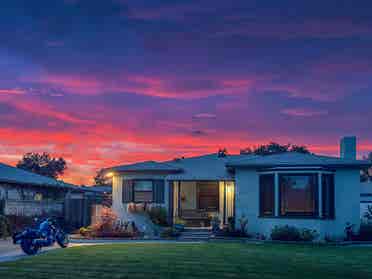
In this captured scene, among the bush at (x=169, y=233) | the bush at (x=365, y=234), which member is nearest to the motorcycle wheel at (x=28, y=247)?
the bush at (x=169, y=233)

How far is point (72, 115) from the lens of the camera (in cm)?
2512

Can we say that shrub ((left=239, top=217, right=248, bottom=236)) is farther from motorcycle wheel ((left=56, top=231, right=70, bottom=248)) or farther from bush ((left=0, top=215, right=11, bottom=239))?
bush ((left=0, top=215, right=11, bottom=239))

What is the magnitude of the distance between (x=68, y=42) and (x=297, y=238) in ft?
36.2

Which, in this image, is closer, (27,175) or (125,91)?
(125,91)

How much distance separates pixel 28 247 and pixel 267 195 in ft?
33.6

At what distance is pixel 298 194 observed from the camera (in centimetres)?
2234

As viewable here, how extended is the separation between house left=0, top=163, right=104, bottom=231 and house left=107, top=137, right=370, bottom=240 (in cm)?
179

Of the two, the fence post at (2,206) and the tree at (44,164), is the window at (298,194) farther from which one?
the tree at (44,164)

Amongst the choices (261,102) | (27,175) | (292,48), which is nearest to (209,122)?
(261,102)

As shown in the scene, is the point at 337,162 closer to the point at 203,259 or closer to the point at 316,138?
the point at 316,138

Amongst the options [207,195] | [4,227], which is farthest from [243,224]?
[4,227]

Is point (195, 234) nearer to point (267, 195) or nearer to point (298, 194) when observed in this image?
point (267, 195)

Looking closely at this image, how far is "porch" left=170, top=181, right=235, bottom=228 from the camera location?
26797 millimetres

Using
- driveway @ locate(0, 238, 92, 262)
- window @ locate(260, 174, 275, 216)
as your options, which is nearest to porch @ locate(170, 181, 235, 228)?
window @ locate(260, 174, 275, 216)
